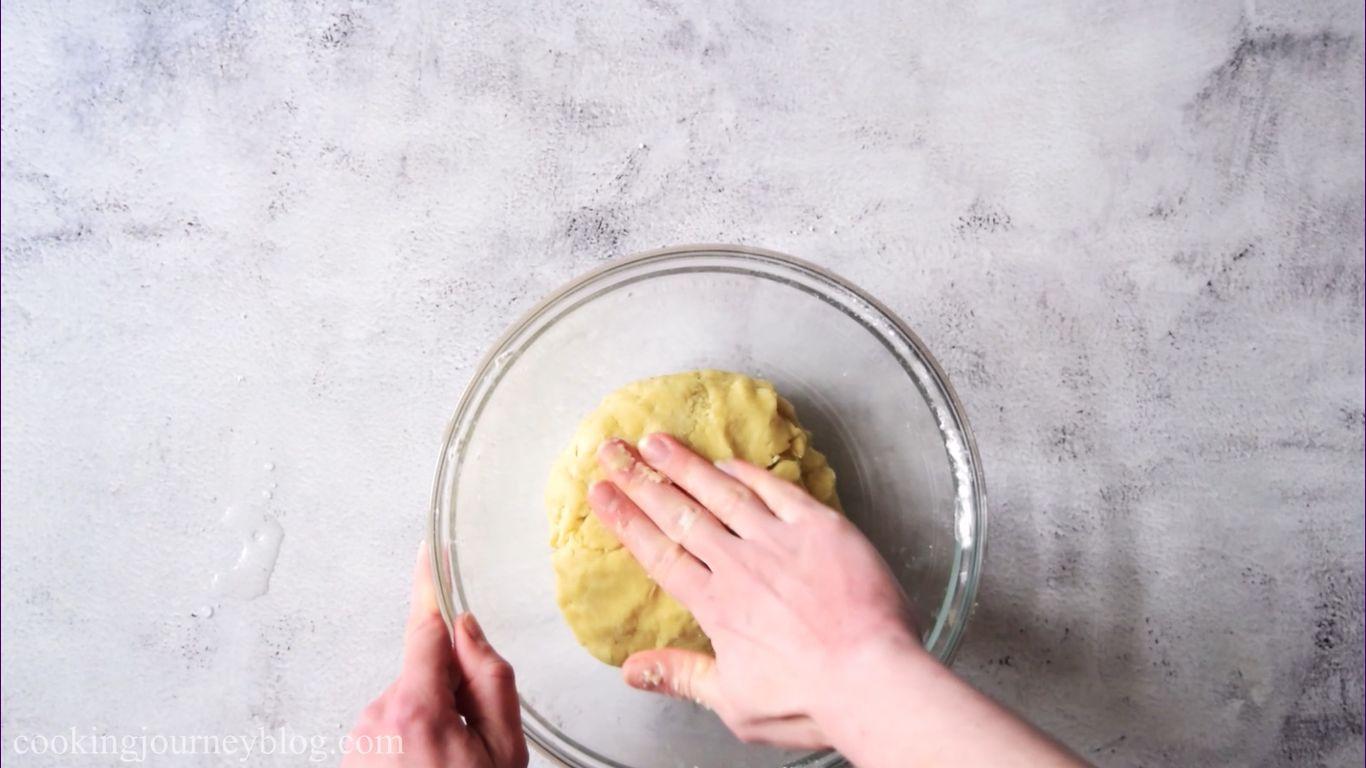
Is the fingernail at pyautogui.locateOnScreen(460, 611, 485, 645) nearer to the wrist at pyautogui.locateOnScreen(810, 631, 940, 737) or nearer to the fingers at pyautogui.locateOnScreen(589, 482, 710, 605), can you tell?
the fingers at pyautogui.locateOnScreen(589, 482, 710, 605)

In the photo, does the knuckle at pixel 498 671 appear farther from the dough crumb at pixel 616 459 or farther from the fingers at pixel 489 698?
the dough crumb at pixel 616 459

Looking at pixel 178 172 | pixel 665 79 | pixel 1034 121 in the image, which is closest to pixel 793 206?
pixel 665 79

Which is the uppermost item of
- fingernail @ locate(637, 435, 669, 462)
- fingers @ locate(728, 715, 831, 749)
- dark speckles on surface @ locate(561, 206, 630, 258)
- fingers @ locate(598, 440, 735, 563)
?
dark speckles on surface @ locate(561, 206, 630, 258)

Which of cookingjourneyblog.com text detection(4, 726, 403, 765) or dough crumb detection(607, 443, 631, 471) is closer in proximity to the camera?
dough crumb detection(607, 443, 631, 471)

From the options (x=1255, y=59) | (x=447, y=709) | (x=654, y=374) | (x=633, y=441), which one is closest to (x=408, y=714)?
(x=447, y=709)

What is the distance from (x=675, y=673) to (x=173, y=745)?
0.78 m

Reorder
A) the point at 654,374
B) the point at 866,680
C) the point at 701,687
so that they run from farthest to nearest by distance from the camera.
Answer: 1. the point at 654,374
2. the point at 701,687
3. the point at 866,680

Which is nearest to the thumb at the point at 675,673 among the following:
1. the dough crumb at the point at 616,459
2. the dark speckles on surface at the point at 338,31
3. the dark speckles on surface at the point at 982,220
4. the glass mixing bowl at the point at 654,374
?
the glass mixing bowl at the point at 654,374

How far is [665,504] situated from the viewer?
3.55ft

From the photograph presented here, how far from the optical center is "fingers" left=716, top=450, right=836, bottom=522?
106cm

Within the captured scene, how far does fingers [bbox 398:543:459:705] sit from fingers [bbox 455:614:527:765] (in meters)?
0.02

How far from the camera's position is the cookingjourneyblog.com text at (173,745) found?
4.24 feet

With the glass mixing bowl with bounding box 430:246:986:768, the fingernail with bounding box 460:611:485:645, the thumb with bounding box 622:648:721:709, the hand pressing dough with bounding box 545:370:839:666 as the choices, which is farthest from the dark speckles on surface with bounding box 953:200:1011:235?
the fingernail with bounding box 460:611:485:645

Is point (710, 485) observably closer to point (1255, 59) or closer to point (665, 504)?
point (665, 504)
